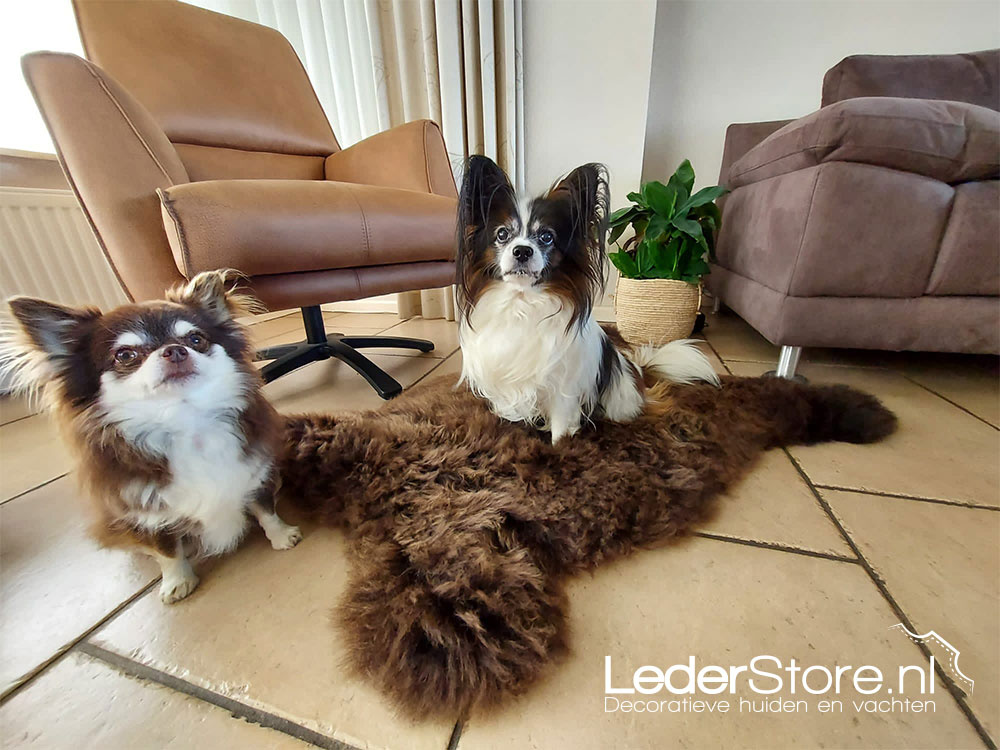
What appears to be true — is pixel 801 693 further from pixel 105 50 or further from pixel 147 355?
pixel 105 50

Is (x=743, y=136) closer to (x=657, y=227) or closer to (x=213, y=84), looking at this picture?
(x=657, y=227)

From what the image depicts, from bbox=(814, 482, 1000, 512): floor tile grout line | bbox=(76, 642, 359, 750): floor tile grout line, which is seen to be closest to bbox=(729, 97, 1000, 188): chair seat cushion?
bbox=(814, 482, 1000, 512): floor tile grout line

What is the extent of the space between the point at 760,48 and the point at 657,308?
6.04 feet

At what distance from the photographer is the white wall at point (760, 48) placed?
2.32 m

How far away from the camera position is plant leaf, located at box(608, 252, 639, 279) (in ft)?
7.25

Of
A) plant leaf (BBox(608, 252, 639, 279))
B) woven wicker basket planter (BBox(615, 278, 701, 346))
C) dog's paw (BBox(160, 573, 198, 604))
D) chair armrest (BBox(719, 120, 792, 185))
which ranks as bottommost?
dog's paw (BBox(160, 573, 198, 604))

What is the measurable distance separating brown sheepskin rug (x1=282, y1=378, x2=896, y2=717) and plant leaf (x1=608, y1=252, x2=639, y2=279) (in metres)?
0.94

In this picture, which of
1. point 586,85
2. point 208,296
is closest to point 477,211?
point 208,296

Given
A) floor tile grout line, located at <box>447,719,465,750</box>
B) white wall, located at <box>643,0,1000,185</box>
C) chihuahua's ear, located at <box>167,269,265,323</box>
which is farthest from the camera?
white wall, located at <box>643,0,1000,185</box>

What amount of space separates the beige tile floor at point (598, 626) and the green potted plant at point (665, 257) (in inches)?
45.1

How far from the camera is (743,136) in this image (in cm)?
242

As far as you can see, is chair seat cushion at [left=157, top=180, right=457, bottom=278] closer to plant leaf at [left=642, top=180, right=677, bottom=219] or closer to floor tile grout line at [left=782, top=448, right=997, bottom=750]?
plant leaf at [left=642, top=180, right=677, bottom=219]

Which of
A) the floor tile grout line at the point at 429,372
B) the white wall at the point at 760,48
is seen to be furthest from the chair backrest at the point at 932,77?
A: the floor tile grout line at the point at 429,372

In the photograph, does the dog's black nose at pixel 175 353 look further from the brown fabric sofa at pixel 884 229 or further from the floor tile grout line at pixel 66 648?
the brown fabric sofa at pixel 884 229
